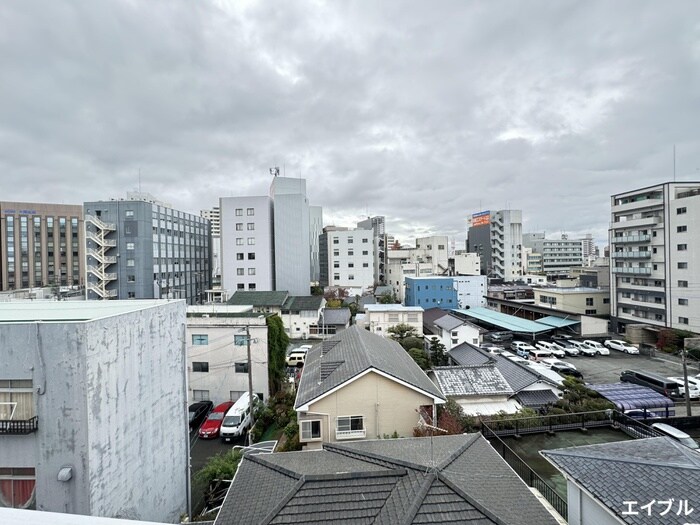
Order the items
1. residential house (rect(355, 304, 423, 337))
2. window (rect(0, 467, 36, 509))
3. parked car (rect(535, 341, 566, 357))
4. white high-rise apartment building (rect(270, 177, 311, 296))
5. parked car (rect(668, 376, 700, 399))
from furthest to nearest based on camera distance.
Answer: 1. white high-rise apartment building (rect(270, 177, 311, 296))
2. residential house (rect(355, 304, 423, 337))
3. parked car (rect(535, 341, 566, 357))
4. parked car (rect(668, 376, 700, 399))
5. window (rect(0, 467, 36, 509))

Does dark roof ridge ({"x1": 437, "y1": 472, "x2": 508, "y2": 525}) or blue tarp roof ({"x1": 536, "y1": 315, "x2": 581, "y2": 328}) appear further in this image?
blue tarp roof ({"x1": 536, "y1": 315, "x2": 581, "y2": 328})

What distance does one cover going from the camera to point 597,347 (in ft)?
92.3

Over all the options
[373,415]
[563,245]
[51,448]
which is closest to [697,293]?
[373,415]

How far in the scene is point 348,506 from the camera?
5.37 meters

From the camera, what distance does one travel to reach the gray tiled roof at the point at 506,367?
14.4 meters

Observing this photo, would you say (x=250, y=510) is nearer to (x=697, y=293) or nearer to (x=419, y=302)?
(x=697, y=293)

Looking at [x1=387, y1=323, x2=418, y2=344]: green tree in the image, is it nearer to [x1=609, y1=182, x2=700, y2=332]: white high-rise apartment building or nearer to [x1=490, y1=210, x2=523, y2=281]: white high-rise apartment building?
[x1=609, y1=182, x2=700, y2=332]: white high-rise apartment building

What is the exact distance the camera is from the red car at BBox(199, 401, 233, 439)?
581 inches

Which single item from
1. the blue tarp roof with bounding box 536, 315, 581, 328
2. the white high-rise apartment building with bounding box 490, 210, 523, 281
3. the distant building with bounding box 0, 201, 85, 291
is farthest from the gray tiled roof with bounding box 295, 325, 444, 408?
the distant building with bounding box 0, 201, 85, 291

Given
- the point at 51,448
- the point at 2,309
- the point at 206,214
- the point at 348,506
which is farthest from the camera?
the point at 206,214

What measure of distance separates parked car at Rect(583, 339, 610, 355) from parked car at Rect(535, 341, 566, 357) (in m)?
2.53

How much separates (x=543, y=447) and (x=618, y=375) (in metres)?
16.2

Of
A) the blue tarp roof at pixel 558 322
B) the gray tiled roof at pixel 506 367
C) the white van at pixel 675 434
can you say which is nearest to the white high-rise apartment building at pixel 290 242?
the gray tiled roof at pixel 506 367

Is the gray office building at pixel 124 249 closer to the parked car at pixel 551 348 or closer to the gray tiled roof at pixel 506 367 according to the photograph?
the gray tiled roof at pixel 506 367
